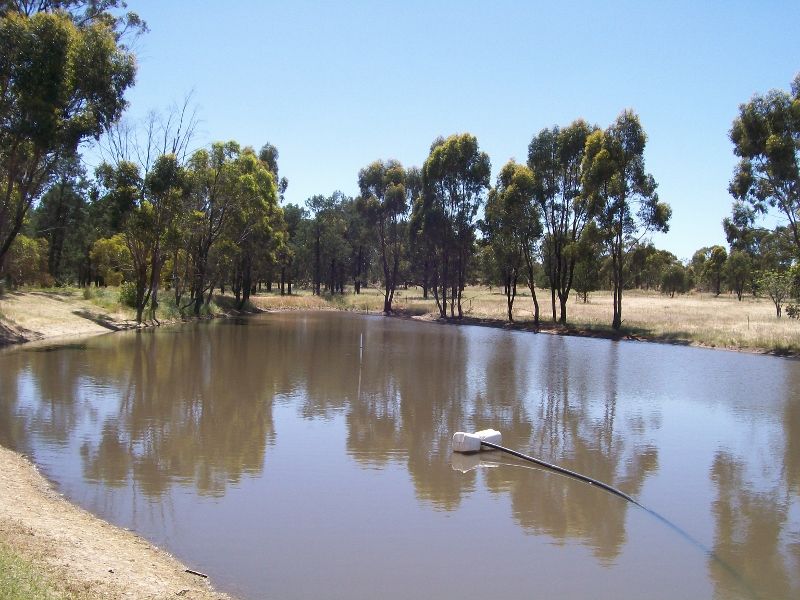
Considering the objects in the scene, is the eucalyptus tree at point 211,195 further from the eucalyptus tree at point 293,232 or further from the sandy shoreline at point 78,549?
the sandy shoreline at point 78,549

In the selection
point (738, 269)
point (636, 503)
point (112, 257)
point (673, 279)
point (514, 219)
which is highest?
point (514, 219)

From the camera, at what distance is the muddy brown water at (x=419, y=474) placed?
745 cm

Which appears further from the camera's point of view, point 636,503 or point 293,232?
point 293,232

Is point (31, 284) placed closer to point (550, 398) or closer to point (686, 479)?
point (550, 398)

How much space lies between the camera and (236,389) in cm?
1880

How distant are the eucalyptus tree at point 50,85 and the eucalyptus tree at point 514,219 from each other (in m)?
28.8

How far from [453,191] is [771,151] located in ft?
89.2

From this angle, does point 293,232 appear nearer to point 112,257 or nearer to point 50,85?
point 112,257

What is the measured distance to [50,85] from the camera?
78.9ft

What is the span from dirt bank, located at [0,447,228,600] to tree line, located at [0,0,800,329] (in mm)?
20517

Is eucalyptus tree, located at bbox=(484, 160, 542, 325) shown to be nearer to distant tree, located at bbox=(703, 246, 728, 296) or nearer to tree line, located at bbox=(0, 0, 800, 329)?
tree line, located at bbox=(0, 0, 800, 329)

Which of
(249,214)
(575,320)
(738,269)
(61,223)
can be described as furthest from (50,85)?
(738,269)

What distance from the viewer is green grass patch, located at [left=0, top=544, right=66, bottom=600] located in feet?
15.1

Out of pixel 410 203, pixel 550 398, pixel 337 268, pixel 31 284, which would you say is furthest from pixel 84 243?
pixel 550 398
